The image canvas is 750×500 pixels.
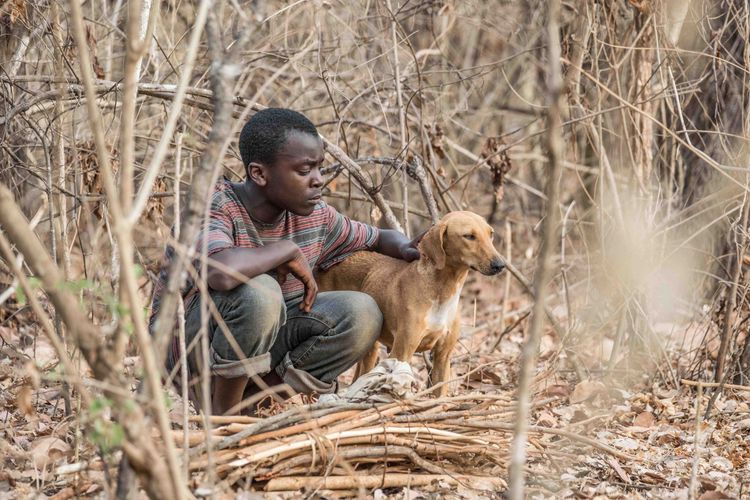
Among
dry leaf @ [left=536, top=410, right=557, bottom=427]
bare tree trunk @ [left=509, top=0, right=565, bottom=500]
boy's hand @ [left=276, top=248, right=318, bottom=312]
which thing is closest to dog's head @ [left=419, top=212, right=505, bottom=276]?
boy's hand @ [left=276, top=248, right=318, bottom=312]

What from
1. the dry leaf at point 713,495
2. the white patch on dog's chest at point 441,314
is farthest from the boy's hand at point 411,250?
the dry leaf at point 713,495

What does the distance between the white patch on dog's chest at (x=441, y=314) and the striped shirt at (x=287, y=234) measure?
52 centimetres

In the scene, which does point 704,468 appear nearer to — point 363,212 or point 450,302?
point 450,302

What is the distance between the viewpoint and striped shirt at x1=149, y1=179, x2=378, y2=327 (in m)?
3.44

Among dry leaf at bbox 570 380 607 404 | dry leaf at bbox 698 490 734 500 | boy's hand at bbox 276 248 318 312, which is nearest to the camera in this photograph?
dry leaf at bbox 698 490 734 500

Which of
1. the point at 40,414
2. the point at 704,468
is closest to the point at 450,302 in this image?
the point at 704,468

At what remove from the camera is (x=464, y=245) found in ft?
12.7

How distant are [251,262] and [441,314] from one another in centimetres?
105

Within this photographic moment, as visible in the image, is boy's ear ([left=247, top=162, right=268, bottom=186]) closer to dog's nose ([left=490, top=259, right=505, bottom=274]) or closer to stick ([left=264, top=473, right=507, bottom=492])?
dog's nose ([left=490, top=259, right=505, bottom=274])

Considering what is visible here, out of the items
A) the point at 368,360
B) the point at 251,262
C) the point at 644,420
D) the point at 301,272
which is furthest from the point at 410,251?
the point at 644,420

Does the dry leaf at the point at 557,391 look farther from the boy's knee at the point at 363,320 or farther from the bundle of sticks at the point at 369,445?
the boy's knee at the point at 363,320

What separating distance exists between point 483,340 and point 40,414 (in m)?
3.14

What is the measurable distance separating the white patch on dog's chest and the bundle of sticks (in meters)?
0.49

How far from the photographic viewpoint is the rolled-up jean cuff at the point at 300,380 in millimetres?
3854
